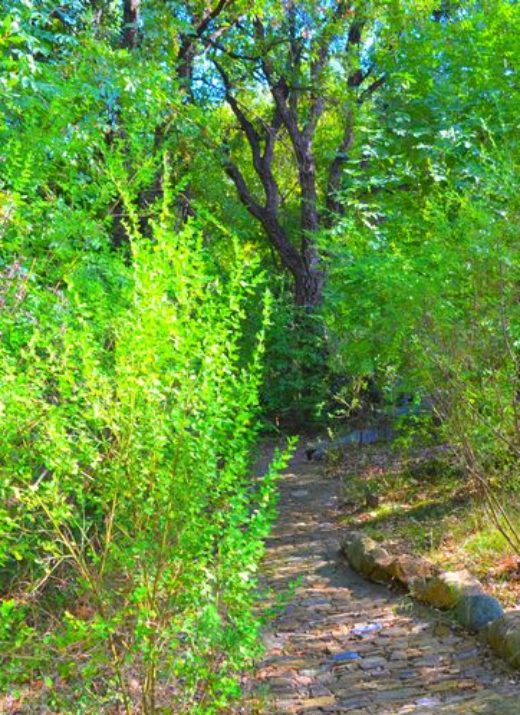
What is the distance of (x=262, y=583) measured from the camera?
25.2 ft

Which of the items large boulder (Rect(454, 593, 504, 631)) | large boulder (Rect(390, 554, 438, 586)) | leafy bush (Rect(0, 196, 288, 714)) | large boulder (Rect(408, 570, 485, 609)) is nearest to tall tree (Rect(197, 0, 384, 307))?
large boulder (Rect(390, 554, 438, 586))

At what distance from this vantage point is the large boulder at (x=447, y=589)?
6254 mm

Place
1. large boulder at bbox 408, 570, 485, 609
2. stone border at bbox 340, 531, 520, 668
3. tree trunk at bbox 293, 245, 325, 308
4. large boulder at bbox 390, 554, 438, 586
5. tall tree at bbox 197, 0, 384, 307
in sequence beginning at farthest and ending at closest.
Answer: tree trunk at bbox 293, 245, 325, 308 < tall tree at bbox 197, 0, 384, 307 < large boulder at bbox 390, 554, 438, 586 < large boulder at bbox 408, 570, 485, 609 < stone border at bbox 340, 531, 520, 668

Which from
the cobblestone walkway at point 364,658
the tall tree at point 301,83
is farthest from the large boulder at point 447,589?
the tall tree at point 301,83

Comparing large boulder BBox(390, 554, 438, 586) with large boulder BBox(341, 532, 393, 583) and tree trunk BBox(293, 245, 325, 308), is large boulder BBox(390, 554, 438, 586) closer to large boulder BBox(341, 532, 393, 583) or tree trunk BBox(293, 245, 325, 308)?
large boulder BBox(341, 532, 393, 583)

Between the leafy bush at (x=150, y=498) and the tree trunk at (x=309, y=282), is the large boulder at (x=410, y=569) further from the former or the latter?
the tree trunk at (x=309, y=282)

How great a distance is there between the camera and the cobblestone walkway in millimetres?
4848

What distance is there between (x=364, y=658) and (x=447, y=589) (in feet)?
3.29

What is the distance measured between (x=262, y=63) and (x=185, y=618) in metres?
14.1

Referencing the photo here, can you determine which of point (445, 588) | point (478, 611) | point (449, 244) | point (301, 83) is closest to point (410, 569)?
point (445, 588)

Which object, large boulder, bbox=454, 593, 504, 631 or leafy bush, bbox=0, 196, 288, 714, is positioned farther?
large boulder, bbox=454, 593, 504, 631

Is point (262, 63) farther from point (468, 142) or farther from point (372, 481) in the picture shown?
point (372, 481)

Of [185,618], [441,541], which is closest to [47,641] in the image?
[185,618]

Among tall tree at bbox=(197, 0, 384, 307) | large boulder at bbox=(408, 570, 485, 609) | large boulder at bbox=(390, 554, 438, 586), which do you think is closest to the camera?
large boulder at bbox=(408, 570, 485, 609)
